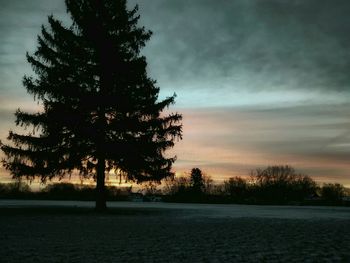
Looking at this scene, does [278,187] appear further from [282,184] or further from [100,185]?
[100,185]

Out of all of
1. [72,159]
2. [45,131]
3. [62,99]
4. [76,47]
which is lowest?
[72,159]

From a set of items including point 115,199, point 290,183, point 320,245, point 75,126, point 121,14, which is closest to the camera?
point 320,245

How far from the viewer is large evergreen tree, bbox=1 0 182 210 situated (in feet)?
83.0

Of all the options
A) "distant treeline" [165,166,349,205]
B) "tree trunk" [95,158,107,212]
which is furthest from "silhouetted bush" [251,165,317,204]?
"tree trunk" [95,158,107,212]

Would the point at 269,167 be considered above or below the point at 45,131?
above

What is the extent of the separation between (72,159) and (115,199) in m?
46.6

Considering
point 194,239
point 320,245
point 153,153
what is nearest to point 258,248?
point 320,245

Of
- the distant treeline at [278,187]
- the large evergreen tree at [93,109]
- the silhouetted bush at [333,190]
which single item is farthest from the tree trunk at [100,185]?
the silhouetted bush at [333,190]

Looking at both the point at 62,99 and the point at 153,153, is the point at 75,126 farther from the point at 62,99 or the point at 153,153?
the point at 153,153

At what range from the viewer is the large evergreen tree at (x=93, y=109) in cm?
2531

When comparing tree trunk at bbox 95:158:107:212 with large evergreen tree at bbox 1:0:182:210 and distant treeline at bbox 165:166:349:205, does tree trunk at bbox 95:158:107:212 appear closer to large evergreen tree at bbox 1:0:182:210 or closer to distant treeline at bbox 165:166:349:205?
large evergreen tree at bbox 1:0:182:210

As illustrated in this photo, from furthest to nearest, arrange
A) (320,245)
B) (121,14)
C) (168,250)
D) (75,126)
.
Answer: (121,14)
(75,126)
(320,245)
(168,250)

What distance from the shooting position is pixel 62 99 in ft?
85.0

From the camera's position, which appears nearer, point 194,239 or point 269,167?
point 194,239
